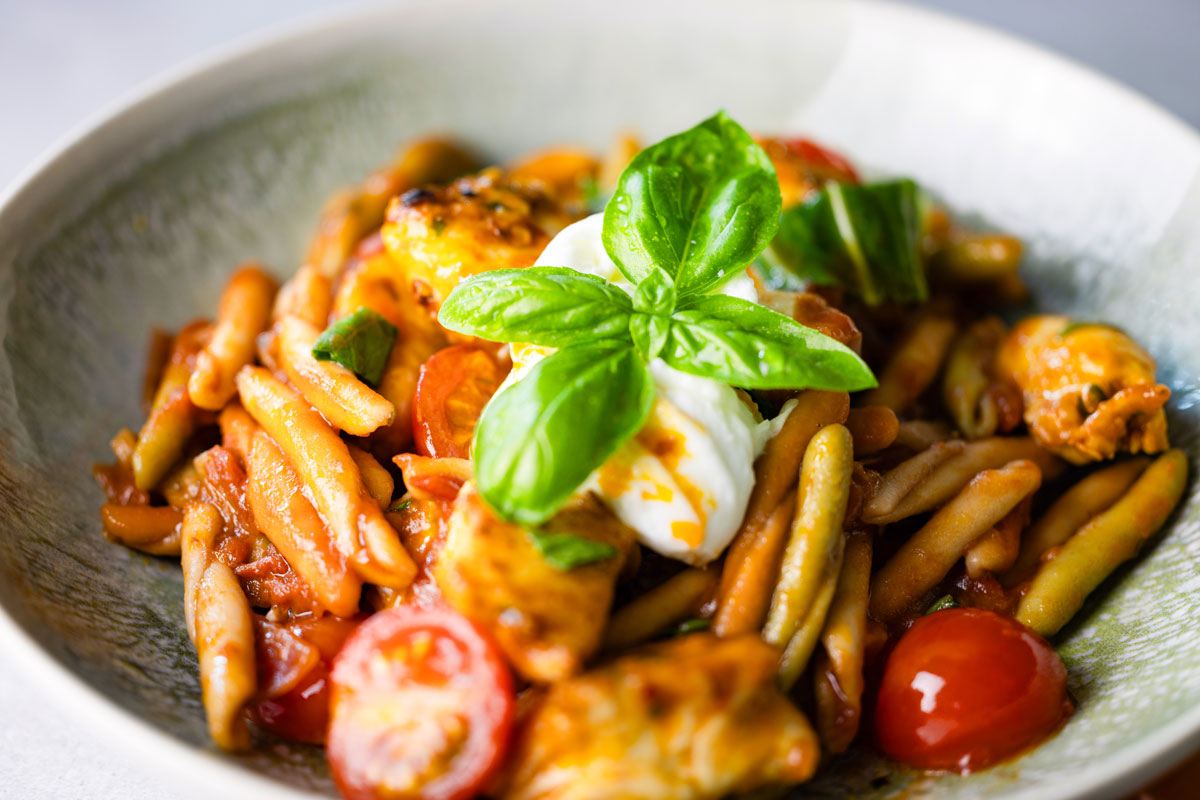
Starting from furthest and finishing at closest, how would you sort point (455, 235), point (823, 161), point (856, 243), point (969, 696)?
point (823, 161), point (856, 243), point (455, 235), point (969, 696)

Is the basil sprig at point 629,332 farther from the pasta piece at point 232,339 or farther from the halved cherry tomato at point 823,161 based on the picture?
the halved cherry tomato at point 823,161

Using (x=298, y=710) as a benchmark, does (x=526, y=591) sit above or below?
above

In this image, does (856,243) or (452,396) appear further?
(856,243)

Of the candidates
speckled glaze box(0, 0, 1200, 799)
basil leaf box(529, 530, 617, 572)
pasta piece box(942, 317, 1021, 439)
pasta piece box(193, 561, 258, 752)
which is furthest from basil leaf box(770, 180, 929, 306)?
pasta piece box(193, 561, 258, 752)

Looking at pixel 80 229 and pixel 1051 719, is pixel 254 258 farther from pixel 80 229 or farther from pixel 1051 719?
pixel 1051 719

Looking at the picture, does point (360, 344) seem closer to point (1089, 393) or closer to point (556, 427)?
point (556, 427)

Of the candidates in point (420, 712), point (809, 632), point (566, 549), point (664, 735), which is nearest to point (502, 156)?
point (566, 549)
